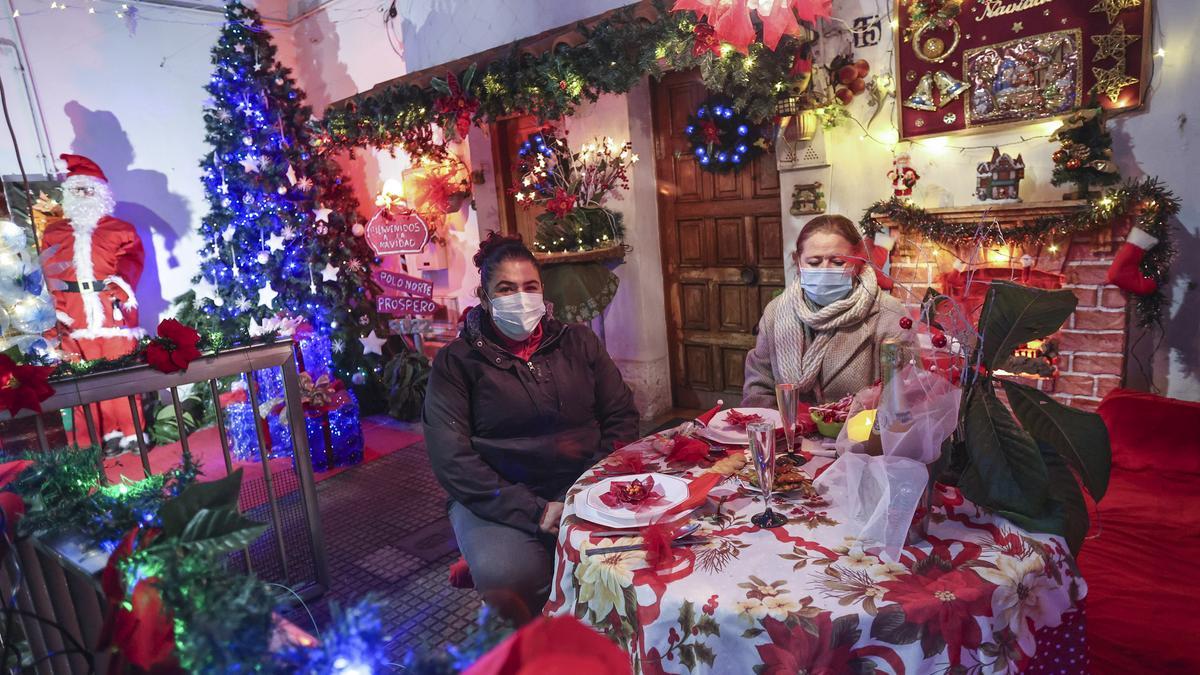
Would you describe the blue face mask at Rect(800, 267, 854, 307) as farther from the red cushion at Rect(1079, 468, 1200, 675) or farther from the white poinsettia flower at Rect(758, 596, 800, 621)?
the white poinsettia flower at Rect(758, 596, 800, 621)

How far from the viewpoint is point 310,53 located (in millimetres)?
7324

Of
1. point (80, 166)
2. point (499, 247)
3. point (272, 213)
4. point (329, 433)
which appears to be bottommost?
point (329, 433)

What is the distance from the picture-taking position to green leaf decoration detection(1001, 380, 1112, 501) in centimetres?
132

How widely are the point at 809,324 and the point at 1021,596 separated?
4.88 ft

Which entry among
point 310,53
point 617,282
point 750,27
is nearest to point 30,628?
point 750,27

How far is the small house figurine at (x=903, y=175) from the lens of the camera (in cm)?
389

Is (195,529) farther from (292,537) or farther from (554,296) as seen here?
(554,296)

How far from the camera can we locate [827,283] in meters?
2.59

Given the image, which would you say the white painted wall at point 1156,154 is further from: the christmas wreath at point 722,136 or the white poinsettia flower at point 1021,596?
the white poinsettia flower at point 1021,596

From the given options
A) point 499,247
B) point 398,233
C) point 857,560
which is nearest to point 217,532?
point 857,560

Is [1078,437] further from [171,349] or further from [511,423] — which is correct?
[171,349]

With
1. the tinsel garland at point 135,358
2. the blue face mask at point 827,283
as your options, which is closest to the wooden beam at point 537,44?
the blue face mask at point 827,283

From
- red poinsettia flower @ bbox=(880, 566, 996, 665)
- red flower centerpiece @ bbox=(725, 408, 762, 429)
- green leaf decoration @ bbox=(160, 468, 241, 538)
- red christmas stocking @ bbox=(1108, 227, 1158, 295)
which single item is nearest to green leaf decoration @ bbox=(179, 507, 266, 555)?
green leaf decoration @ bbox=(160, 468, 241, 538)

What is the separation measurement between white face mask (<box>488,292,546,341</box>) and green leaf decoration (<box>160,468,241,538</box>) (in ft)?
5.54
